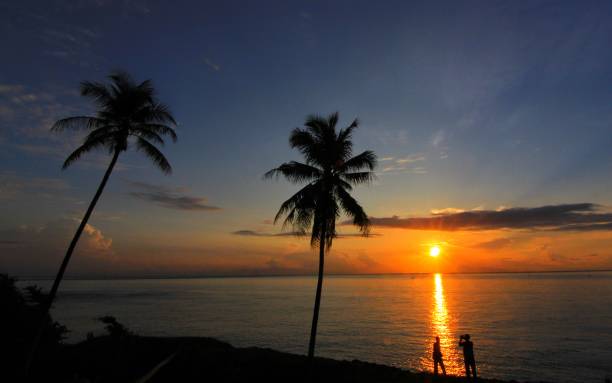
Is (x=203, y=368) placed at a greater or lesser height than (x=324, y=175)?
lesser

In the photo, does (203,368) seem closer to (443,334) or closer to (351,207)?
(351,207)

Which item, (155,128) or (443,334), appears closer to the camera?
(155,128)

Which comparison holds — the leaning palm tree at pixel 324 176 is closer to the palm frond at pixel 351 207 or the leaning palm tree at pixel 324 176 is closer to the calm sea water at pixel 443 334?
the palm frond at pixel 351 207

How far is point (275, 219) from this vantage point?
2075cm

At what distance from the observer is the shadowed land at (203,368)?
19656mm

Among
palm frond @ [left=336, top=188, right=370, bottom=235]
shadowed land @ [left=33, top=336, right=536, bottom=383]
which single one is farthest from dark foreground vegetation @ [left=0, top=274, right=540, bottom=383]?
palm frond @ [left=336, top=188, right=370, bottom=235]

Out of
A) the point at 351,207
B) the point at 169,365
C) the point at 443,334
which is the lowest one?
the point at 169,365

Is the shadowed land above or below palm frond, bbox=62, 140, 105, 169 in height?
below

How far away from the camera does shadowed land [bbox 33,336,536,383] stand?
19.7 metres

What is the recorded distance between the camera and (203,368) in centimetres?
2073

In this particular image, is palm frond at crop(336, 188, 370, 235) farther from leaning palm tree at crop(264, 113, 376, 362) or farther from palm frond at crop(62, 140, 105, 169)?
palm frond at crop(62, 140, 105, 169)

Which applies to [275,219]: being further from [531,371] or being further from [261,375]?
[531,371]

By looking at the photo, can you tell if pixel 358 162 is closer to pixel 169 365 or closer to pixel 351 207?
pixel 351 207

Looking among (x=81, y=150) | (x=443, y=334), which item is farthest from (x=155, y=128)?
(x=443, y=334)
